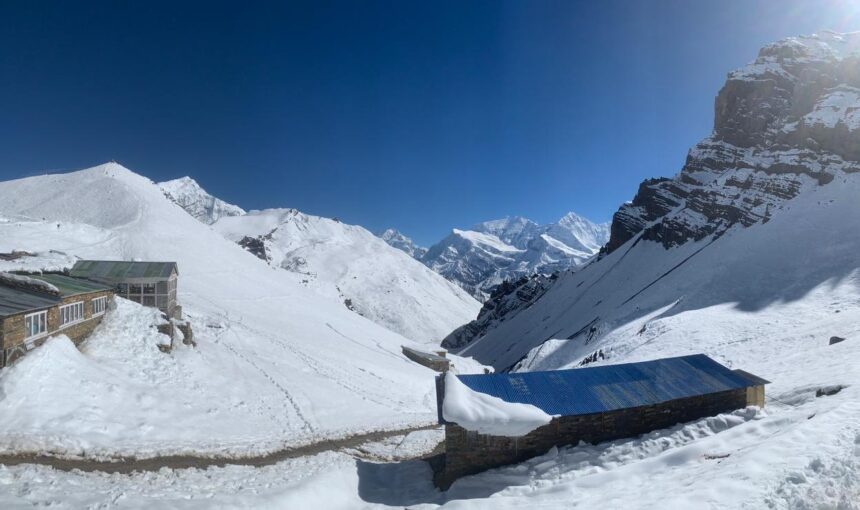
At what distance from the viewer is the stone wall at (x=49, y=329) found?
52.3ft

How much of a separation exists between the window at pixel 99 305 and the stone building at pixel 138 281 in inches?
149

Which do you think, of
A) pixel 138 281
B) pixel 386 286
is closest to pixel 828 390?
pixel 138 281

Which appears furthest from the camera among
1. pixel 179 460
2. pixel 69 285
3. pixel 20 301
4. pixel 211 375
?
pixel 211 375

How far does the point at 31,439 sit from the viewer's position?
45.2 ft

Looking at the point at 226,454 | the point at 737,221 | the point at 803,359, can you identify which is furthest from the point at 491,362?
the point at 226,454

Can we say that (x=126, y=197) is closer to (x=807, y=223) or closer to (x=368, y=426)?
(x=368, y=426)

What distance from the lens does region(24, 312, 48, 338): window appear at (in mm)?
17125

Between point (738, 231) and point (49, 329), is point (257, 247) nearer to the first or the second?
point (738, 231)

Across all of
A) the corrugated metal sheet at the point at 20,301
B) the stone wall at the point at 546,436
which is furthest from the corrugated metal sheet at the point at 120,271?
the stone wall at the point at 546,436

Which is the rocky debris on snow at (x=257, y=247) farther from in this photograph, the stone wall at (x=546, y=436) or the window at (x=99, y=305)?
the stone wall at (x=546, y=436)

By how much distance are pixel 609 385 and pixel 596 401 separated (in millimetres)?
1475

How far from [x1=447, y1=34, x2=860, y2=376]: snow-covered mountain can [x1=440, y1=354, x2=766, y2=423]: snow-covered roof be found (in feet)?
88.8

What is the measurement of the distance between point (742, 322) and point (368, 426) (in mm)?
39764

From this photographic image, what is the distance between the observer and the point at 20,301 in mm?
17391
